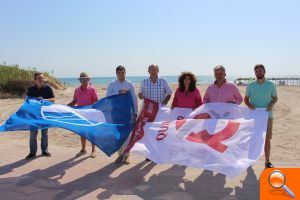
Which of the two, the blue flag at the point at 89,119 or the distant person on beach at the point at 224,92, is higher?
the distant person on beach at the point at 224,92

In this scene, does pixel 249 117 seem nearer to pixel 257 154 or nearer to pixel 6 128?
pixel 257 154

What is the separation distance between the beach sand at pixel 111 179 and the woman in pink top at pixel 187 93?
116 centimetres

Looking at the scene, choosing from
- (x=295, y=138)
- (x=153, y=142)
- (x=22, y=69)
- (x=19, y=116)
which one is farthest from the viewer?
(x=22, y=69)

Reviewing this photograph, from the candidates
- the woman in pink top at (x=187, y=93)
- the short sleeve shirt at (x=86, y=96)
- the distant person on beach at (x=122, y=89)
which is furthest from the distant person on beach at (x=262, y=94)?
the short sleeve shirt at (x=86, y=96)

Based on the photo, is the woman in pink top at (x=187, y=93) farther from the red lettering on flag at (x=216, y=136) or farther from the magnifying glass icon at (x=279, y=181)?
the magnifying glass icon at (x=279, y=181)

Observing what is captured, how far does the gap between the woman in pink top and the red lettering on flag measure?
0.90 meters

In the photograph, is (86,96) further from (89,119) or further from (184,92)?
(184,92)

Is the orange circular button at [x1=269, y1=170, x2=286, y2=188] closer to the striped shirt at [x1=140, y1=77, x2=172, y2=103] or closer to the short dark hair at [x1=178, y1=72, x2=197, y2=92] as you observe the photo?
the short dark hair at [x1=178, y1=72, x2=197, y2=92]

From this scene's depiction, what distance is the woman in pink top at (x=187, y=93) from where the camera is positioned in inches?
266

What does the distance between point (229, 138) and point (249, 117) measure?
2.39ft

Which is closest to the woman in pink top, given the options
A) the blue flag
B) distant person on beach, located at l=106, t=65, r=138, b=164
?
distant person on beach, located at l=106, t=65, r=138, b=164

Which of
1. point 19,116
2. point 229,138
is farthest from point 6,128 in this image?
point 229,138

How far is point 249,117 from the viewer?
6.28m

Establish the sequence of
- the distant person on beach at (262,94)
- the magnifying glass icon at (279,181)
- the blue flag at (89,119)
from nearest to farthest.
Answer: the magnifying glass icon at (279,181) < the blue flag at (89,119) < the distant person on beach at (262,94)
